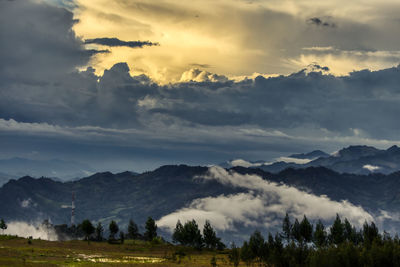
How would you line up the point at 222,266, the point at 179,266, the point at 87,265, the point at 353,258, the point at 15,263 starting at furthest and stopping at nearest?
the point at 222,266, the point at 179,266, the point at 353,258, the point at 87,265, the point at 15,263

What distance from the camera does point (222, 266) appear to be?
18875 cm

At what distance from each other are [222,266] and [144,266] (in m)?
45.4

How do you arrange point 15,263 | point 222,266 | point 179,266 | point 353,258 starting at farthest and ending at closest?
point 222,266, point 179,266, point 353,258, point 15,263

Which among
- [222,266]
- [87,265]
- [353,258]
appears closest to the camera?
[87,265]

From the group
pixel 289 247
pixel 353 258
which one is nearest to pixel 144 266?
pixel 289 247

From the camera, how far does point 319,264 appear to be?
14812cm

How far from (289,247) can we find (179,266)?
45003mm

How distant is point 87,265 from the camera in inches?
5640

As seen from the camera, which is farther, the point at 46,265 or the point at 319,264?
the point at 319,264

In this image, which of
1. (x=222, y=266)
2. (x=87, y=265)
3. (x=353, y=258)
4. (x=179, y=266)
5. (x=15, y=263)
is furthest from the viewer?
(x=222, y=266)

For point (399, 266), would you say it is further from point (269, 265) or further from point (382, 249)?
point (269, 265)

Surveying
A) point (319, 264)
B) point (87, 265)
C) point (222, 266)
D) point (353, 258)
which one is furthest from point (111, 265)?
point (353, 258)

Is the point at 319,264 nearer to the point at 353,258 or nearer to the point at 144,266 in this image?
the point at 353,258

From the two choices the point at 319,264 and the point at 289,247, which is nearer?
the point at 319,264
